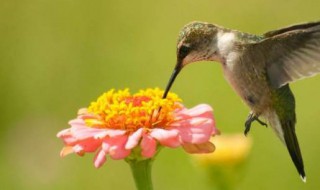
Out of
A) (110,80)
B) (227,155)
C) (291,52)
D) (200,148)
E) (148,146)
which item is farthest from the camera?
(110,80)

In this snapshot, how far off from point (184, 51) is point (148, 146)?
0.29m

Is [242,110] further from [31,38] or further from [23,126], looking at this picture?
[31,38]

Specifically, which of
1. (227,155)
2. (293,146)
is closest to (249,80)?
(293,146)

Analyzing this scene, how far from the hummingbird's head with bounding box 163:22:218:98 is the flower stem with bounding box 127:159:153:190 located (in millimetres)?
220

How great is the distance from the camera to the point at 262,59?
1.44 m

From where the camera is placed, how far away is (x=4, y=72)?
156 inches

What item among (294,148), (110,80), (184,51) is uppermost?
(110,80)

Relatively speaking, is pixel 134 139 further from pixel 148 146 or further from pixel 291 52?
pixel 291 52

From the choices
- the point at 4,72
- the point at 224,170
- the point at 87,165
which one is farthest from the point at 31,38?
the point at 224,170

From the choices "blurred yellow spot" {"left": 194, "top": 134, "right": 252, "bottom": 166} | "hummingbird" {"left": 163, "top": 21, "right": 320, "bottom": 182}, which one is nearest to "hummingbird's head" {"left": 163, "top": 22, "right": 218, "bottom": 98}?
"hummingbird" {"left": 163, "top": 21, "right": 320, "bottom": 182}

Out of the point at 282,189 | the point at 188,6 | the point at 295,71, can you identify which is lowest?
the point at 282,189

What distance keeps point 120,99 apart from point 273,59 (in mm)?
290

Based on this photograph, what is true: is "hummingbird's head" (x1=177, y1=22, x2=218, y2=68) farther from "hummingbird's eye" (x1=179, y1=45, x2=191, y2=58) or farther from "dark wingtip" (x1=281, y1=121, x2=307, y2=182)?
"dark wingtip" (x1=281, y1=121, x2=307, y2=182)

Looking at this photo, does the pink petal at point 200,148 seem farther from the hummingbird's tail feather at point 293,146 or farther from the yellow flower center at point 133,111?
the hummingbird's tail feather at point 293,146
